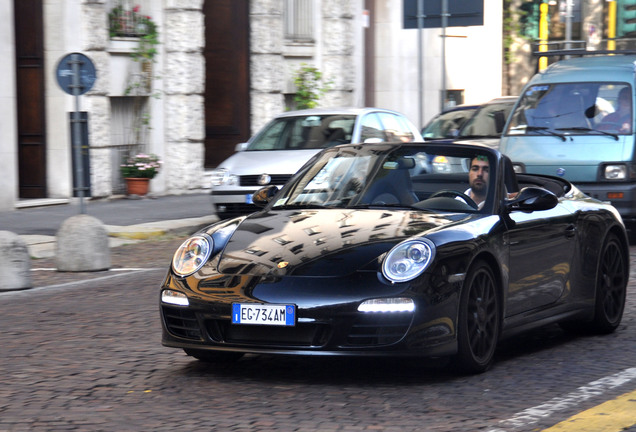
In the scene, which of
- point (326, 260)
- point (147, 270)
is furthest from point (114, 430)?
point (147, 270)

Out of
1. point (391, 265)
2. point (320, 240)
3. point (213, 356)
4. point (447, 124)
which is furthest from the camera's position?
point (447, 124)

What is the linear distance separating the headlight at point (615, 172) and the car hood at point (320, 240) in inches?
299

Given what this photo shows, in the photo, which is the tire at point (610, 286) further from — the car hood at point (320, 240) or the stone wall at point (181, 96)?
the stone wall at point (181, 96)

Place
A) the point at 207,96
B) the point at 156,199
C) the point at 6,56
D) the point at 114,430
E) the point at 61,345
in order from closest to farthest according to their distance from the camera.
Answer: the point at 114,430 → the point at 61,345 → the point at 6,56 → the point at 156,199 → the point at 207,96

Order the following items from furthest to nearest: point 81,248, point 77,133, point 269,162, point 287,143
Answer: point 287,143
point 269,162
point 77,133
point 81,248

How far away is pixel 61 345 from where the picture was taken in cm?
788

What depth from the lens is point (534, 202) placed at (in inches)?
284

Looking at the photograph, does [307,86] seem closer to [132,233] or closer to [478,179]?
[132,233]

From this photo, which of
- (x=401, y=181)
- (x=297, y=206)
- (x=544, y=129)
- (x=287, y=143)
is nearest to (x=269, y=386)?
(x=297, y=206)

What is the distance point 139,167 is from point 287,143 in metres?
5.01

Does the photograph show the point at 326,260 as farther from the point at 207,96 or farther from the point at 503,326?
the point at 207,96

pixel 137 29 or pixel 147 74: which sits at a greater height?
pixel 137 29

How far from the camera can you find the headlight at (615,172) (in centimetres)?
1416

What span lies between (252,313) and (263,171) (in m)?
9.68
